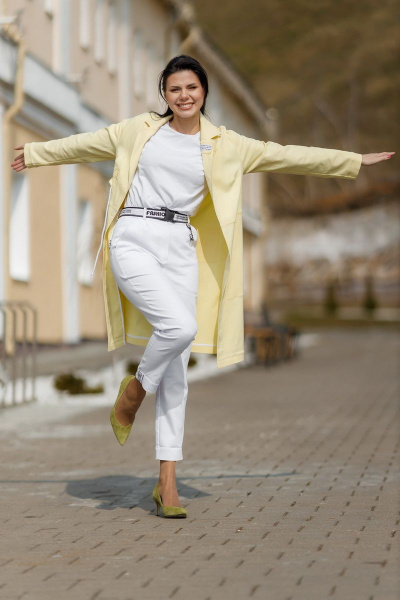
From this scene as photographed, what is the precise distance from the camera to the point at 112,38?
23.4 metres

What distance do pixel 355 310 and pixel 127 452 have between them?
149ft

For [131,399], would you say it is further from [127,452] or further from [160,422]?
[127,452]

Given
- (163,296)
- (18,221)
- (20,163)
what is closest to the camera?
(163,296)

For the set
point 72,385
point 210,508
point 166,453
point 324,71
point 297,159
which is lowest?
point 210,508

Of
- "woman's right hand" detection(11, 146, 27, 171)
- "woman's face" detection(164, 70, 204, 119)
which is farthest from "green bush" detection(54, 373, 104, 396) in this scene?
"woman's face" detection(164, 70, 204, 119)

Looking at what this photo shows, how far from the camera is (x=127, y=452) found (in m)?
8.82

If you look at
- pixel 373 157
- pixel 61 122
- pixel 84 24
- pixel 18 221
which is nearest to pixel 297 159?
pixel 373 157

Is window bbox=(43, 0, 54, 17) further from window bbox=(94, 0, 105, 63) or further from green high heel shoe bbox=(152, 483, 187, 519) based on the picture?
green high heel shoe bbox=(152, 483, 187, 519)

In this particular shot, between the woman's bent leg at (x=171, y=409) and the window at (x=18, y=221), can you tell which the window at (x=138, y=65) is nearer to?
the window at (x=18, y=221)

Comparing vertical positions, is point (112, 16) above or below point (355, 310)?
above

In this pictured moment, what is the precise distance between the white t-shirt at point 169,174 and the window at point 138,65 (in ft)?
63.9

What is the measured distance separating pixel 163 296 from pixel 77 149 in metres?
0.85

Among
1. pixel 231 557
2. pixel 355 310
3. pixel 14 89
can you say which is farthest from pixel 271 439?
pixel 355 310

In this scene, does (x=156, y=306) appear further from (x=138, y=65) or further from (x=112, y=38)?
(x=138, y=65)
